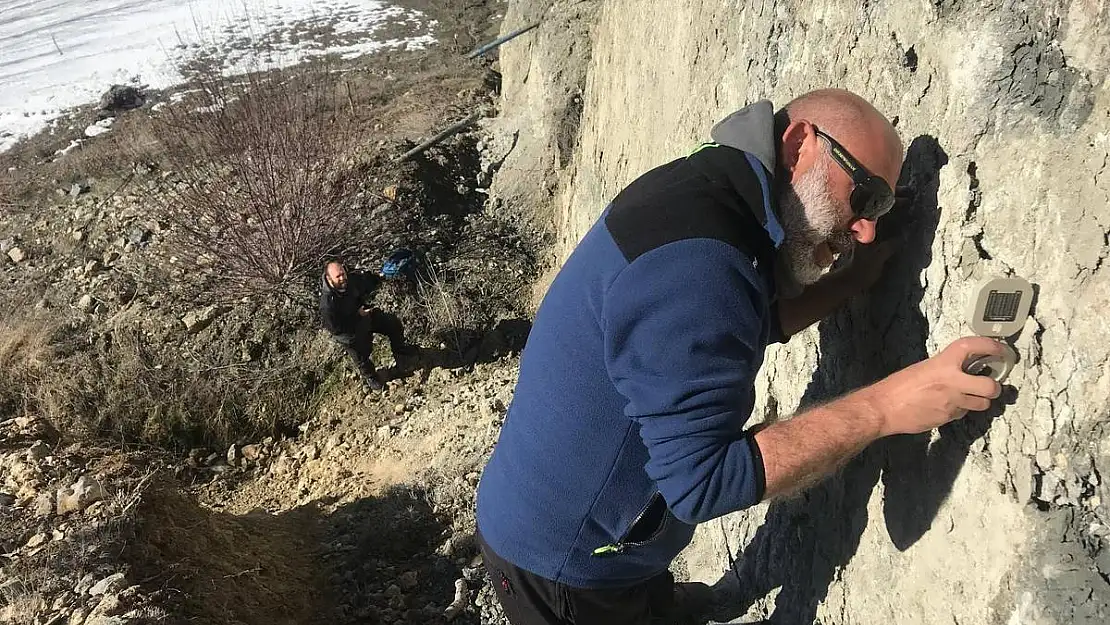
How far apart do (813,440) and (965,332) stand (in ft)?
1.34

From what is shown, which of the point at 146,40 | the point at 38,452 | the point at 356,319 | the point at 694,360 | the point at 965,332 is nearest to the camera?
the point at 694,360

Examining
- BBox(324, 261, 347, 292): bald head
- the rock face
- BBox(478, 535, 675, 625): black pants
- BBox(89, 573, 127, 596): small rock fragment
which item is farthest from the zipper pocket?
BBox(324, 261, 347, 292): bald head

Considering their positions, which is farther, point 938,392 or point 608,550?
point 608,550

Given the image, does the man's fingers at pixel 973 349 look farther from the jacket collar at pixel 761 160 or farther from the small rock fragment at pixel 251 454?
the small rock fragment at pixel 251 454

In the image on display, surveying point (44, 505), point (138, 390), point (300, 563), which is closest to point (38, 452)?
point (44, 505)

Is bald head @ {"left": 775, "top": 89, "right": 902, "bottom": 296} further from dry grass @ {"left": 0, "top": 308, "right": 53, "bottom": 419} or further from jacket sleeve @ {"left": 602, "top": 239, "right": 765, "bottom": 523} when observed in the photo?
dry grass @ {"left": 0, "top": 308, "right": 53, "bottom": 419}

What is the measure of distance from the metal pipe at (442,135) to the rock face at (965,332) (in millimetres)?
5054

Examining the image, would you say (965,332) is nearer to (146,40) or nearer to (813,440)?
(813,440)

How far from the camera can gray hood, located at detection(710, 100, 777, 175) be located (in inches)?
53.5

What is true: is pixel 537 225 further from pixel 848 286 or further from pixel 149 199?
pixel 848 286

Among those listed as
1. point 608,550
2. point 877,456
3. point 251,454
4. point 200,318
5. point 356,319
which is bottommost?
point 251,454

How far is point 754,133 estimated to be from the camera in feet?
4.55

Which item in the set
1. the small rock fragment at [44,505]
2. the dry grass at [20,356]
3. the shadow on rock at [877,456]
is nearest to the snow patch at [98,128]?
the dry grass at [20,356]

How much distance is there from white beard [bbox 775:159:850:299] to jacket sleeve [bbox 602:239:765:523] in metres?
0.19
